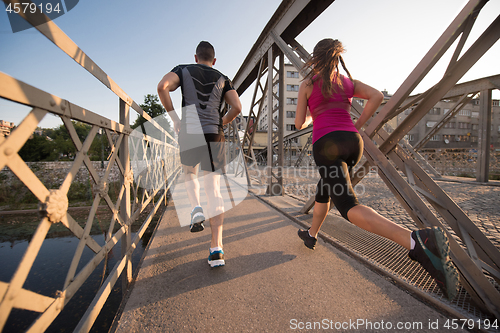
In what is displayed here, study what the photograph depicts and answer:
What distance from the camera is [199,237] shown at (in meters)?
2.38

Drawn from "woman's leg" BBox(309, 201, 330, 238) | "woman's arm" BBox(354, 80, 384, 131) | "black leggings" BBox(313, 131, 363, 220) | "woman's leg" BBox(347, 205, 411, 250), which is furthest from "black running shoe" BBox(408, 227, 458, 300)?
"woman's arm" BBox(354, 80, 384, 131)

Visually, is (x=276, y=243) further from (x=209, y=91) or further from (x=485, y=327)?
(x=209, y=91)

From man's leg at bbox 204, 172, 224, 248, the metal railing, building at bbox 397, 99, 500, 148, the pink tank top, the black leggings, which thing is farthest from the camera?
building at bbox 397, 99, 500, 148

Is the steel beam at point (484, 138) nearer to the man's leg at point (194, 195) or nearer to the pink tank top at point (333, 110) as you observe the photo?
the pink tank top at point (333, 110)

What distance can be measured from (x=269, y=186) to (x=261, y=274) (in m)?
3.12

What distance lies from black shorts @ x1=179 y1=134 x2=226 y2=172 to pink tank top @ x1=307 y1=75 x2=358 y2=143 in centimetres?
91

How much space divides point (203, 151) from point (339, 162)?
3.86ft

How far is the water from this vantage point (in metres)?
1.37

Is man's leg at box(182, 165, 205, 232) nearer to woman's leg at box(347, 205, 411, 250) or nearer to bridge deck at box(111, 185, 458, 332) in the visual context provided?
bridge deck at box(111, 185, 458, 332)

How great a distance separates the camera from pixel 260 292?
1408 mm

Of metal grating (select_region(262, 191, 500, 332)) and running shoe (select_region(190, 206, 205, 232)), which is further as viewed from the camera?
running shoe (select_region(190, 206, 205, 232))

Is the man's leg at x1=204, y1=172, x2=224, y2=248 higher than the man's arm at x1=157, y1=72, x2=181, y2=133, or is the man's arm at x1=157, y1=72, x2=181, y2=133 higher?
the man's arm at x1=157, y1=72, x2=181, y2=133

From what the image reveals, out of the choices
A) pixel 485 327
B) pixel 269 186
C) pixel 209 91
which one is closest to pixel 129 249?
pixel 209 91

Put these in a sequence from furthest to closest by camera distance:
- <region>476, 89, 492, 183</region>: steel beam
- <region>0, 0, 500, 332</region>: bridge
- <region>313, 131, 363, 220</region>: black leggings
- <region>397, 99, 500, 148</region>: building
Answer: <region>397, 99, 500, 148</region>: building < <region>476, 89, 492, 183</region>: steel beam < <region>313, 131, 363, 220</region>: black leggings < <region>0, 0, 500, 332</region>: bridge
